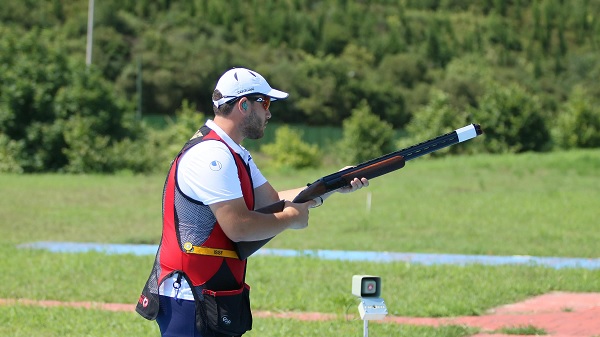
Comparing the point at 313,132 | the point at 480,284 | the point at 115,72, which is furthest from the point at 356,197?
the point at 115,72

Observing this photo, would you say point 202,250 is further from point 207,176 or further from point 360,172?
point 360,172

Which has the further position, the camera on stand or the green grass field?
the green grass field

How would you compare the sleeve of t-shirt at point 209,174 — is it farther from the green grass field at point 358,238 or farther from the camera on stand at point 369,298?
the green grass field at point 358,238

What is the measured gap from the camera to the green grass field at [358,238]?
9078 mm

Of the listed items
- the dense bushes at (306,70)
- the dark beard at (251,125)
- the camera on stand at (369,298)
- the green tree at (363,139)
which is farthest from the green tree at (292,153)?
the dark beard at (251,125)

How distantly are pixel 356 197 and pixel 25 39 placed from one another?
18.2 metres

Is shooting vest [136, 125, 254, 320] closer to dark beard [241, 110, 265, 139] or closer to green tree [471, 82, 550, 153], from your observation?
dark beard [241, 110, 265, 139]

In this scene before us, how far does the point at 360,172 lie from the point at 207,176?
79 cm

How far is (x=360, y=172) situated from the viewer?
179 inches

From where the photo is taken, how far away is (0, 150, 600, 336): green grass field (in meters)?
9.08

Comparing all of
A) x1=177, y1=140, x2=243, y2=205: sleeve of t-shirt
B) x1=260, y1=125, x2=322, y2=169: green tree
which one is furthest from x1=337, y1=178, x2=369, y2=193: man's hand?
x1=260, y1=125, x2=322, y2=169: green tree

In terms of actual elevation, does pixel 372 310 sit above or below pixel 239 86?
below

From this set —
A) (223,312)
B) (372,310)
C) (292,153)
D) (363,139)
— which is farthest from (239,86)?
(363,139)

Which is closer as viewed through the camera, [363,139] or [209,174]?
[209,174]
